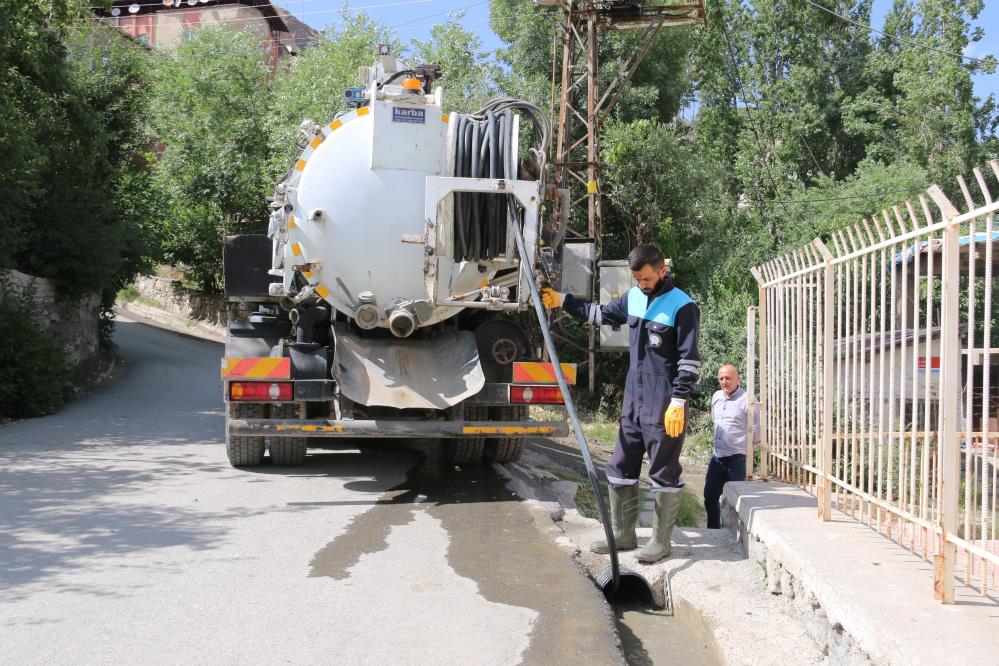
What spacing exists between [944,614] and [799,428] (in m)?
2.45

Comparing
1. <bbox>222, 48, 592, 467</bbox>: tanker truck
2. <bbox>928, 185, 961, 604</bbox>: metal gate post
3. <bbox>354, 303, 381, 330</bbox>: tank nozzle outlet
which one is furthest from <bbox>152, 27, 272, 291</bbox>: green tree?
<bbox>928, 185, 961, 604</bbox>: metal gate post

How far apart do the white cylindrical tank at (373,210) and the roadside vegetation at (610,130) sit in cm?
601

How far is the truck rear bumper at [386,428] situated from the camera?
709 centimetres

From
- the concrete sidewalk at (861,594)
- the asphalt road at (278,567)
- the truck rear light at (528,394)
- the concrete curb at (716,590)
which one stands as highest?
the truck rear light at (528,394)

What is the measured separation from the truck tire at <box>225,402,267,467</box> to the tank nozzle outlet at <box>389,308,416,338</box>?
1.38 meters

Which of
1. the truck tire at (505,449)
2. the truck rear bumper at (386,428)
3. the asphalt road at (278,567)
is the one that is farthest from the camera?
the truck tire at (505,449)

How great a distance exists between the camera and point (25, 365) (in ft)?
39.1

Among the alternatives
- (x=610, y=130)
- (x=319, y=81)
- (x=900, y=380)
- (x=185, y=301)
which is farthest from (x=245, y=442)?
(x=185, y=301)

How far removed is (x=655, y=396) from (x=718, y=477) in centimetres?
221

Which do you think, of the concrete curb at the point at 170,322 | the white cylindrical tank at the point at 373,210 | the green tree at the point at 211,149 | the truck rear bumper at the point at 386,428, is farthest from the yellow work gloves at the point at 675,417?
the concrete curb at the point at 170,322

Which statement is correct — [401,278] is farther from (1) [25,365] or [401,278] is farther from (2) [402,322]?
(1) [25,365]

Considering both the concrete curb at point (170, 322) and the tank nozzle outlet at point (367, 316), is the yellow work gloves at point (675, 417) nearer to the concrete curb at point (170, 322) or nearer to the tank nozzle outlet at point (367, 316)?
the tank nozzle outlet at point (367, 316)

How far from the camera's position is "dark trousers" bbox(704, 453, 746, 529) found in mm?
6992

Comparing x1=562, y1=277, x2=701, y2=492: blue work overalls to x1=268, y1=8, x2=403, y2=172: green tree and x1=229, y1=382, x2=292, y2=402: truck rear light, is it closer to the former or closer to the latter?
x1=229, y1=382, x2=292, y2=402: truck rear light
